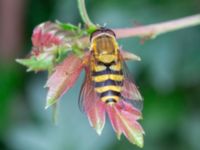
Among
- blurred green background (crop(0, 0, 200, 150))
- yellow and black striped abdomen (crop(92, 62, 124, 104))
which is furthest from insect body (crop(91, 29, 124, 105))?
blurred green background (crop(0, 0, 200, 150))

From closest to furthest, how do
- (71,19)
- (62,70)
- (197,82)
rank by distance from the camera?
(62,70)
(197,82)
(71,19)

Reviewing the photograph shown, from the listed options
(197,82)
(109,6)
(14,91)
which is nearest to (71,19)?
(109,6)

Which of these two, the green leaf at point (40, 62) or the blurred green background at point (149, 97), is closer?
the green leaf at point (40, 62)

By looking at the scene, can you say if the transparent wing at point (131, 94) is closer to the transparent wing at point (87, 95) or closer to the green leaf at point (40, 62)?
the transparent wing at point (87, 95)

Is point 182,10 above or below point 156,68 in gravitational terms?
above

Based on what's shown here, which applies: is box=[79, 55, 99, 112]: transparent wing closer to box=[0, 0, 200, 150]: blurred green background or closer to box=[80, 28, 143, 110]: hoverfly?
box=[80, 28, 143, 110]: hoverfly

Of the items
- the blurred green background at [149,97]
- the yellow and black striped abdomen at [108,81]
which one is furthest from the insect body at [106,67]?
the blurred green background at [149,97]

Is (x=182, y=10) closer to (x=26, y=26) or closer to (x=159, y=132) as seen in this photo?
(x=159, y=132)

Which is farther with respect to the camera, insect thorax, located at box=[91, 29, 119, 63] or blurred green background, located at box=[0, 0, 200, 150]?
blurred green background, located at box=[0, 0, 200, 150]

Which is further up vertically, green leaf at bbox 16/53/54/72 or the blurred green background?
green leaf at bbox 16/53/54/72
